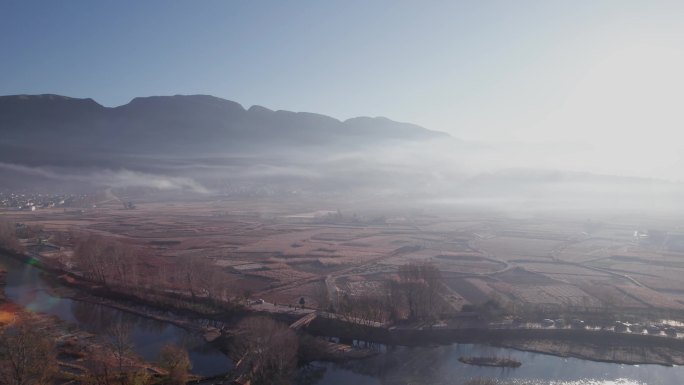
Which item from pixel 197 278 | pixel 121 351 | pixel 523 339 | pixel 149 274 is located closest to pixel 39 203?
pixel 149 274

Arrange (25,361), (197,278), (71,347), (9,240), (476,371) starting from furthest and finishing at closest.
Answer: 1. (9,240)
2. (197,278)
3. (71,347)
4. (476,371)
5. (25,361)

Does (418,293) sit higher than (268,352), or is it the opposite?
(418,293)

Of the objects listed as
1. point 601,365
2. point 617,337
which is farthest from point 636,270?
point 601,365

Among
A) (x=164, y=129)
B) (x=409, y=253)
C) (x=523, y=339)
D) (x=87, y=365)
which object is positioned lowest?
(x=87, y=365)

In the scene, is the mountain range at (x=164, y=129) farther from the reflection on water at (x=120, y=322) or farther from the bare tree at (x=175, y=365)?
the bare tree at (x=175, y=365)

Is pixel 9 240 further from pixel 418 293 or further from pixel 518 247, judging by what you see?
pixel 518 247

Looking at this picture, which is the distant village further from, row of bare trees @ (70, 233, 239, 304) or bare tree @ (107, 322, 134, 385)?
bare tree @ (107, 322, 134, 385)

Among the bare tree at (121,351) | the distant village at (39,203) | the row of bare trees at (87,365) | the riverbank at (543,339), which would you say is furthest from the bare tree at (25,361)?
the distant village at (39,203)

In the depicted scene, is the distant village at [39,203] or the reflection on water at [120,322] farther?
the distant village at [39,203]
